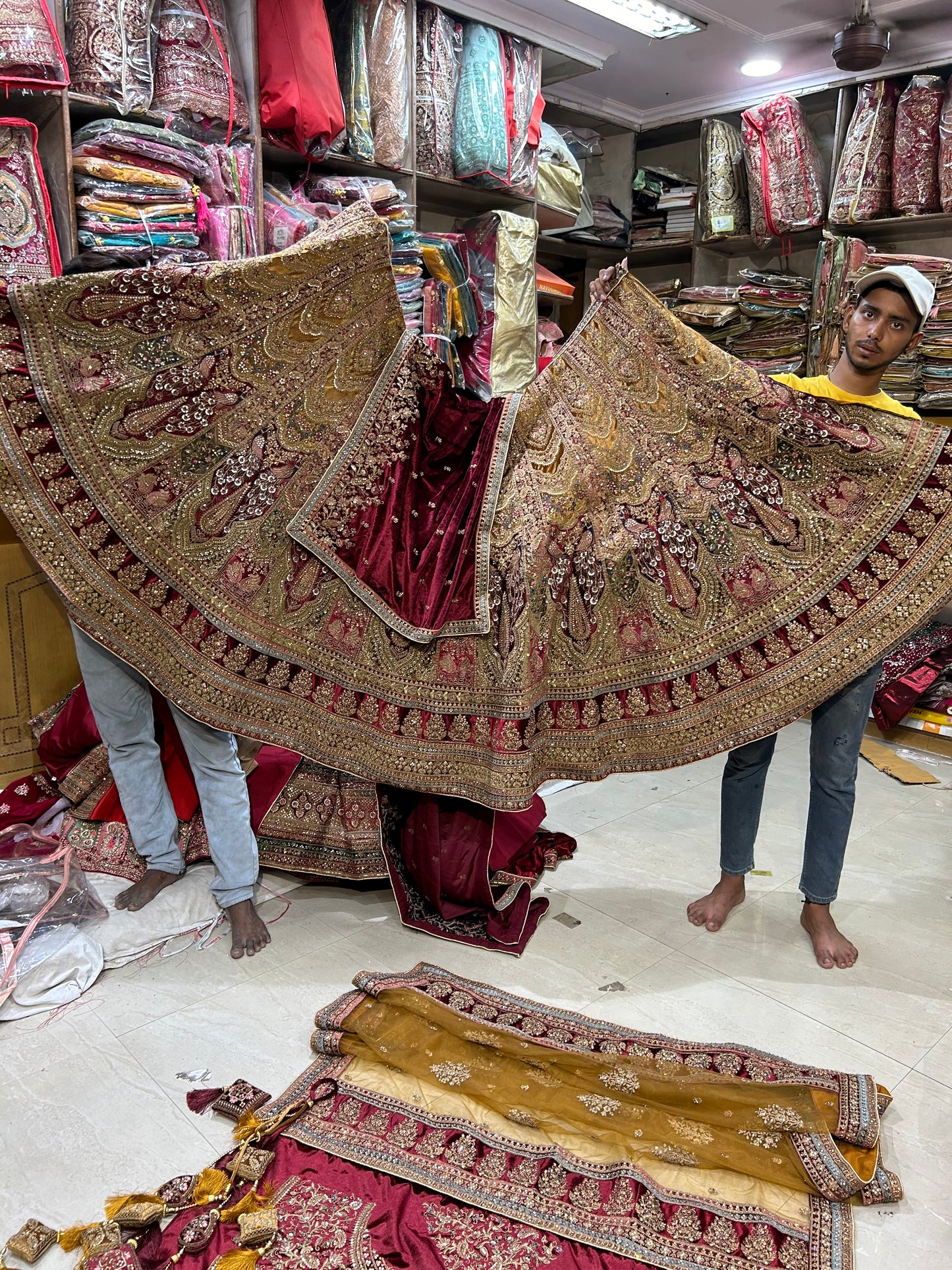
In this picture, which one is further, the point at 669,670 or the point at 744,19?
the point at 744,19

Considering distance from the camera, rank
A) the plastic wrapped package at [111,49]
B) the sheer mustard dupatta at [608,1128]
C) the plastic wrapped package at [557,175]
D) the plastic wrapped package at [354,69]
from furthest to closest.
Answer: the plastic wrapped package at [557,175] → the plastic wrapped package at [354,69] → the plastic wrapped package at [111,49] → the sheer mustard dupatta at [608,1128]

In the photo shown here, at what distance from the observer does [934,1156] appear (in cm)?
155

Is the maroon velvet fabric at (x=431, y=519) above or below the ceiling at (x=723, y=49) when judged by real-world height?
below

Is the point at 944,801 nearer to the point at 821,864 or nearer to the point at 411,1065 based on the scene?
the point at 821,864

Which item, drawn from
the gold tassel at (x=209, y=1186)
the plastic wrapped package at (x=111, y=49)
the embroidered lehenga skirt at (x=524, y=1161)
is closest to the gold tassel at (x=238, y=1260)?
the embroidered lehenga skirt at (x=524, y=1161)

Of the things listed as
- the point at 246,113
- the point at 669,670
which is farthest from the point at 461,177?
the point at 669,670

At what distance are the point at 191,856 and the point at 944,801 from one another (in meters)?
2.35

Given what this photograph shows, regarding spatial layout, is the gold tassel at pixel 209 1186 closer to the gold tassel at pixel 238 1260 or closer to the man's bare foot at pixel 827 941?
the gold tassel at pixel 238 1260

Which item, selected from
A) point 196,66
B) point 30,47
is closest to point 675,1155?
point 30,47

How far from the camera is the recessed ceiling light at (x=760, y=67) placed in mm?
3795

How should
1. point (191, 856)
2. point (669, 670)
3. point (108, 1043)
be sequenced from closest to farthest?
point (108, 1043), point (669, 670), point (191, 856)

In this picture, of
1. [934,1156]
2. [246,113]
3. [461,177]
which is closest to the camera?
[934,1156]

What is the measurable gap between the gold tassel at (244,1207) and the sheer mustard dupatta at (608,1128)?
0.13 metres

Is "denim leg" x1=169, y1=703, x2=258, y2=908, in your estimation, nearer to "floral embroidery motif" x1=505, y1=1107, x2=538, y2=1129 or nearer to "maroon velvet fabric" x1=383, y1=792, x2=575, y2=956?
"maroon velvet fabric" x1=383, y1=792, x2=575, y2=956
